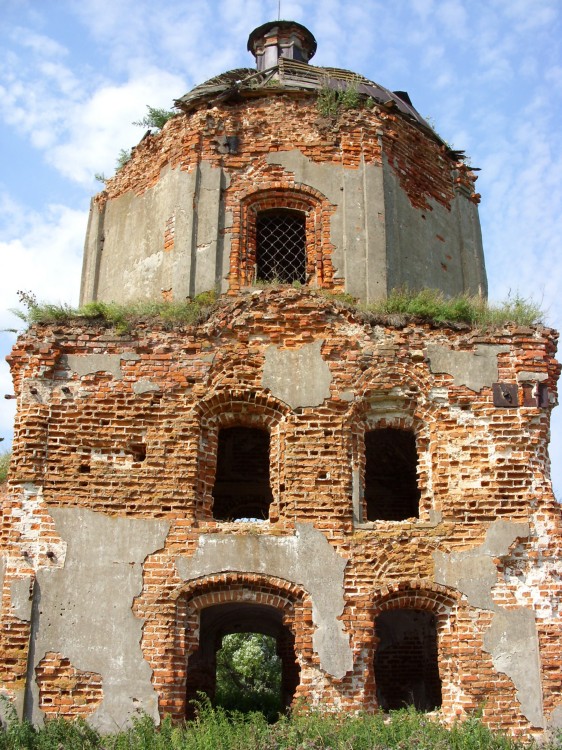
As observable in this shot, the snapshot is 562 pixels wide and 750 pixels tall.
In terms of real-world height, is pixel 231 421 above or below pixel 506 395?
below

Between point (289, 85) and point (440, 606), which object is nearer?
point (440, 606)

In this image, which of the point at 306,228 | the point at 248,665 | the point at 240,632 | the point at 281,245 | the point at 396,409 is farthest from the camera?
the point at 248,665

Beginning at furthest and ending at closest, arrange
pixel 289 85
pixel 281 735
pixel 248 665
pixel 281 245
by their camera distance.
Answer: pixel 248 665 → pixel 289 85 → pixel 281 245 → pixel 281 735

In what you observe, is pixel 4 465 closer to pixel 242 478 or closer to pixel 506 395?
pixel 242 478

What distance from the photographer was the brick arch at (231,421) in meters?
9.59

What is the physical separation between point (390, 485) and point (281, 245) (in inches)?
165

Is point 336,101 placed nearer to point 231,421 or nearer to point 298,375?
point 298,375

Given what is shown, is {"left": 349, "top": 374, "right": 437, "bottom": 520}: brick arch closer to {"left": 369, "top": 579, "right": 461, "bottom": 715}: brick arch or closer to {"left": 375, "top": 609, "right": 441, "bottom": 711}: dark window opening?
{"left": 369, "top": 579, "right": 461, "bottom": 715}: brick arch

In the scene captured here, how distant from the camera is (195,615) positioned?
9078mm

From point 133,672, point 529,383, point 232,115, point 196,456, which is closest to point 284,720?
point 133,672

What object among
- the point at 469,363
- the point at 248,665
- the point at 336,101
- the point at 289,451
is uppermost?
the point at 336,101

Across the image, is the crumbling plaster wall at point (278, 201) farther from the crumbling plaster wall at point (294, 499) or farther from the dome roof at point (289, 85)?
the crumbling plaster wall at point (294, 499)

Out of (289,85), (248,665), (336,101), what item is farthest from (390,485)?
(248,665)

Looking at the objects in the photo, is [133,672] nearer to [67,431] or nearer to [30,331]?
[67,431]
